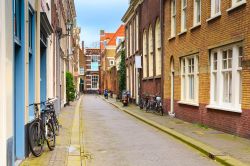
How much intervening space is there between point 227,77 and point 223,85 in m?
0.37

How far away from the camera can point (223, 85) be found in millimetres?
14719

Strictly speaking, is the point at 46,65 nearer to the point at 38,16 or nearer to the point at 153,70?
the point at 38,16

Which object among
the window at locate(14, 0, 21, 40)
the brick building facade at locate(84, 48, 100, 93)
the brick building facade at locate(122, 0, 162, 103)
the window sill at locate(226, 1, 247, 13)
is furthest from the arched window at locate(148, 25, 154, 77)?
the brick building facade at locate(84, 48, 100, 93)

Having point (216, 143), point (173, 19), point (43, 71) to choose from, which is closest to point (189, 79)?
point (173, 19)

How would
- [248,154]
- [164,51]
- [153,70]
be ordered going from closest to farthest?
[248,154], [164,51], [153,70]

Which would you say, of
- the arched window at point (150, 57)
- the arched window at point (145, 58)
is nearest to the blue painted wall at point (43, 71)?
the arched window at point (150, 57)

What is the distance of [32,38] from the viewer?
10.8 m

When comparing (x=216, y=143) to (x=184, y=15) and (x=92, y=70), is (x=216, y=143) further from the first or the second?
(x=92, y=70)

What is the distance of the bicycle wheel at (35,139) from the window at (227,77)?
597 cm

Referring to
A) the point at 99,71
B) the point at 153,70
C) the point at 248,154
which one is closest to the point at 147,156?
the point at 248,154

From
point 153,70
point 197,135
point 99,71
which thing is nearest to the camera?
point 197,135

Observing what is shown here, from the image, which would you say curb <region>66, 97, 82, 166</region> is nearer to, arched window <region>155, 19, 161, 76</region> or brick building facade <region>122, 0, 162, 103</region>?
brick building facade <region>122, 0, 162, 103</region>

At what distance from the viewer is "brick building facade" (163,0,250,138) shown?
1300 cm

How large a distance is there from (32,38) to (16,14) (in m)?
2.14
